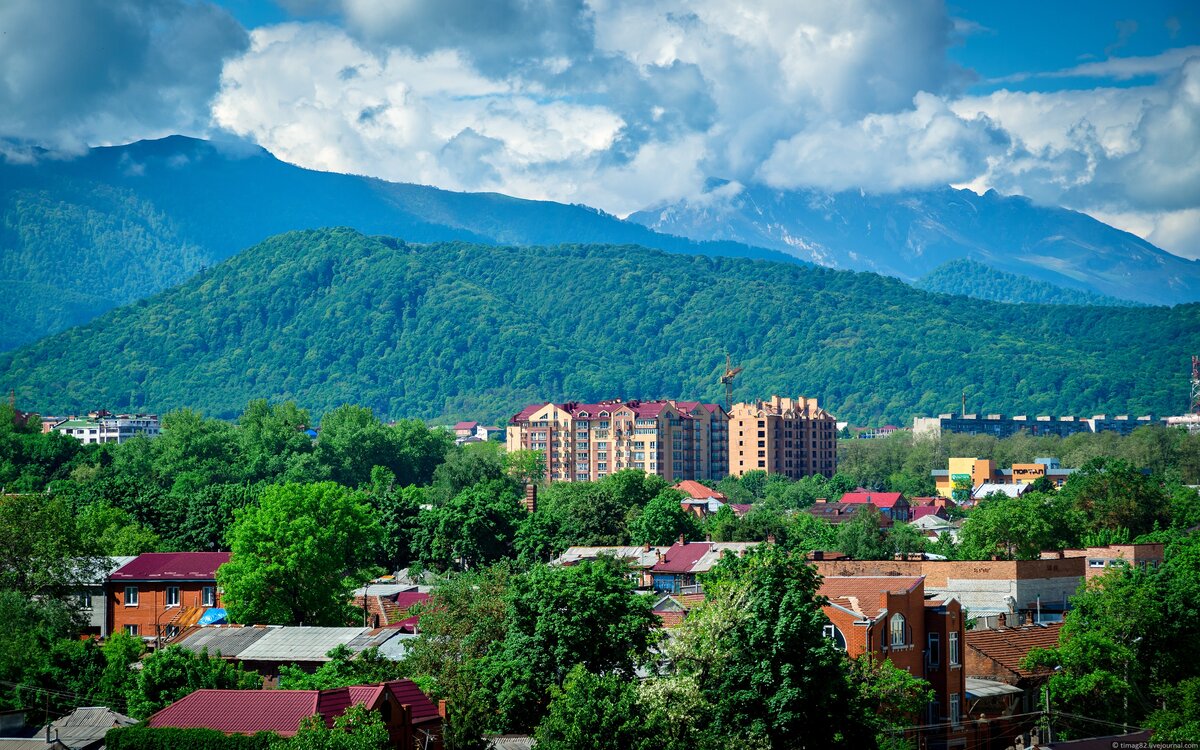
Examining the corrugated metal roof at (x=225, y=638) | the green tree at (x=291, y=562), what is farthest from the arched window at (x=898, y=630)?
the green tree at (x=291, y=562)

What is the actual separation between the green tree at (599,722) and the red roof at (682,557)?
35455 millimetres

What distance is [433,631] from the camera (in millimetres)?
48344

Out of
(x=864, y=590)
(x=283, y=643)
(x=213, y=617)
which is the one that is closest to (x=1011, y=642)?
(x=864, y=590)

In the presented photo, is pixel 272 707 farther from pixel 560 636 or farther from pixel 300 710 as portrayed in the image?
pixel 560 636

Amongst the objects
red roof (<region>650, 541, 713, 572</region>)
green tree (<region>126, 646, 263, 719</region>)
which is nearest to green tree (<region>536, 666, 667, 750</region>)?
green tree (<region>126, 646, 263, 719</region>)

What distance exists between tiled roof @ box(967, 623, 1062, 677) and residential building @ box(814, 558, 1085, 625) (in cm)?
584

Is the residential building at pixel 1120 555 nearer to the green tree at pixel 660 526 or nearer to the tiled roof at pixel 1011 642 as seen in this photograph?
the green tree at pixel 660 526

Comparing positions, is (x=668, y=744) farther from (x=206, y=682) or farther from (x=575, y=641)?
(x=206, y=682)

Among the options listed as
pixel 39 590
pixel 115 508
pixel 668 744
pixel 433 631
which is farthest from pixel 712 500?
pixel 668 744

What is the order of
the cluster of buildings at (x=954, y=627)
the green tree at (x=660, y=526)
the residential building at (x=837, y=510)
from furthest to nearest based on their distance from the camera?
the residential building at (x=837, y=510) < the green tree at (x=660, y=526) < the cluster of buildings at (x=954, y=627)

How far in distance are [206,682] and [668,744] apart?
45.9 feet

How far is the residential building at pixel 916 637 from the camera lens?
46.0 metres

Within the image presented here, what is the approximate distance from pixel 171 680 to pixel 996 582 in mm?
35096

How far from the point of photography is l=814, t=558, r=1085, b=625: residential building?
6309 cm
